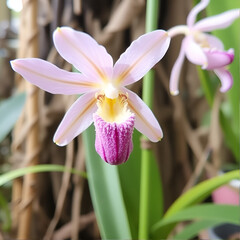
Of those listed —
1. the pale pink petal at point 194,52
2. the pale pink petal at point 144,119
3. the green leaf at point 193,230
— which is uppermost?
the pale pink petal at point 194,52

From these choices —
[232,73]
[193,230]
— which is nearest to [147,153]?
[193,230]

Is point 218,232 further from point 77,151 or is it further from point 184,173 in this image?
point 77,151

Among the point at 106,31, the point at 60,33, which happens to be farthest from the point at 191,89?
the point at 60,33

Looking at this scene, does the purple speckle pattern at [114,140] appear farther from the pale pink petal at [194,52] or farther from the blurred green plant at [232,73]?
the blurred green plant at [232,73]

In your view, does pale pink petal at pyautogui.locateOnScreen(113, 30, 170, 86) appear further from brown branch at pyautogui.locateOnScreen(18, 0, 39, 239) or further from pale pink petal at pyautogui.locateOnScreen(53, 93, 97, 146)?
brown branch at pyautogui.locateOnScreen(18, 0, 39, 239)

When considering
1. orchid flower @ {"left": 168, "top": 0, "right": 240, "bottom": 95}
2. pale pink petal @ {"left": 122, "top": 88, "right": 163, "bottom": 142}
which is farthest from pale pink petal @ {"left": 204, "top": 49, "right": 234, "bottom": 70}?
pale pink petal @ {"left": 122, "top": 88, "right": 163, "bottom": 142}

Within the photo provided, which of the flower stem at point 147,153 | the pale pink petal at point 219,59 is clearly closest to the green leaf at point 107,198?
the flower stem at point 147,153
